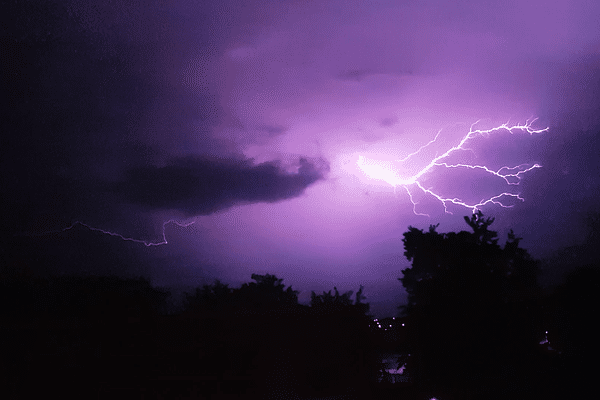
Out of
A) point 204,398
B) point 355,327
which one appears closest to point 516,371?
point 355,327

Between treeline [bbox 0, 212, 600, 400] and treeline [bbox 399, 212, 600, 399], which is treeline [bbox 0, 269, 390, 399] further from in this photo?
treeline [bbox 399, 212, 600, 399]

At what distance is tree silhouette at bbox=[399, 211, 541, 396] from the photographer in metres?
7.07

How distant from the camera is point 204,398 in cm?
709

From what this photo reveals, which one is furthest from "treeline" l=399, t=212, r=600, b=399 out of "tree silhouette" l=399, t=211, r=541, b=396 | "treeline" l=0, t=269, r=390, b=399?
"treeline" l=0, t=269, r=390, b=399

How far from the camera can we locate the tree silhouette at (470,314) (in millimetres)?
7074

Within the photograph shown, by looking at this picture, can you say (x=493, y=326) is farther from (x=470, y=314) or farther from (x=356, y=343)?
(x=356, y=343)

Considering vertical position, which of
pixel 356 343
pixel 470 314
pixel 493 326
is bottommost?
pixel 356 343

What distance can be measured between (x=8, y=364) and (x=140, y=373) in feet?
6.41

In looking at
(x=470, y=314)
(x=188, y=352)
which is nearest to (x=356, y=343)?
(x=470, y=314)

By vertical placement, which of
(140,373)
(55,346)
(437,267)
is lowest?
(140,373)

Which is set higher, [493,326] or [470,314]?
[470,314]

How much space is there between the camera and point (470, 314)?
7.21 m

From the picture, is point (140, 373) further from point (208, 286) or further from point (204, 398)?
point (208, 286)

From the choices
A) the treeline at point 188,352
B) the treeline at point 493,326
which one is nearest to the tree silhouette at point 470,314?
the treeline at point 493,326
